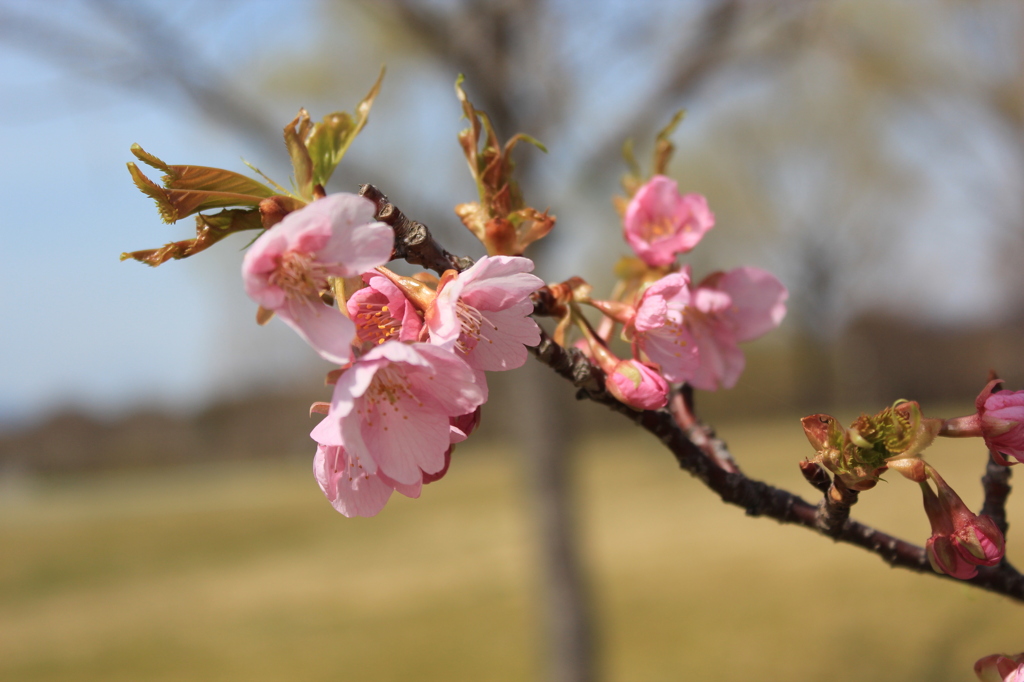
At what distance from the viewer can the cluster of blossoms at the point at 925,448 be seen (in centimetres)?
63

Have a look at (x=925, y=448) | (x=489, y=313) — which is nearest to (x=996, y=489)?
(x=925, y=448)

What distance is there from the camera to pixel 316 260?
642 millimetres

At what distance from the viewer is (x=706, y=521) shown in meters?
9.47

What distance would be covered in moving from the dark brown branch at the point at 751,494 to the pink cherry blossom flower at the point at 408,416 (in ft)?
0.40

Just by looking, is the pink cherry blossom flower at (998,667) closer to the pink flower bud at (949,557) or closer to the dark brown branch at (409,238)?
the pink flower bud at (949,557)

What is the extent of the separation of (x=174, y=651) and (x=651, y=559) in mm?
4450

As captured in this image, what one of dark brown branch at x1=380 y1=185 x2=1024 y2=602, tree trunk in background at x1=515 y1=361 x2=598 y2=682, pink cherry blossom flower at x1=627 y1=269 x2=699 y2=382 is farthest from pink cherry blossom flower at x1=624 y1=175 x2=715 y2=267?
tree trunk in background at x1=515 y1=361 x2=598 y2=682

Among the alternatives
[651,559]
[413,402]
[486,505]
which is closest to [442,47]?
[413,402]

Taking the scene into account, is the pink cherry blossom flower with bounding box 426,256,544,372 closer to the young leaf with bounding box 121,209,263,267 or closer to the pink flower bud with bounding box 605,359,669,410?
the pink flower bud with bounding box 605,359,669,410

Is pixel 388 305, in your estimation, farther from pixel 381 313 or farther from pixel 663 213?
pixel 663 213

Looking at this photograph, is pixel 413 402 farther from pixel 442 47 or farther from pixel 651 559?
pixel 651 559

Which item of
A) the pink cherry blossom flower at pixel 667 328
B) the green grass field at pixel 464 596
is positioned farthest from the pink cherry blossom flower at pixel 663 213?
the green grass field at pixel 464 596

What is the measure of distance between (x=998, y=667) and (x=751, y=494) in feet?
0.91

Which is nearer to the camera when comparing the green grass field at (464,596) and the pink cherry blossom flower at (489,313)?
the pink cherry blossom flower at (489,313)
